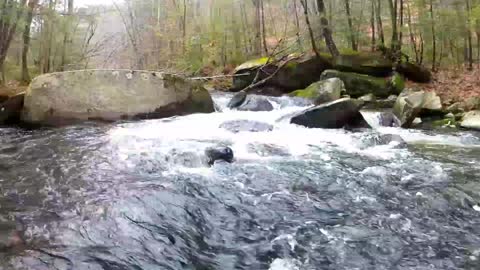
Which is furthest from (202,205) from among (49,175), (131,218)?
(49,175)

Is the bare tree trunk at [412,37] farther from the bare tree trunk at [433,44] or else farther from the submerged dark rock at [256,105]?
the submerged dark rock at [256,105]

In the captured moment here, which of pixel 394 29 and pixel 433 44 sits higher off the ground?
pixel 394 29

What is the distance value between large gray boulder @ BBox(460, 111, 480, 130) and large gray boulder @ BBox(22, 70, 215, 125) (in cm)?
603

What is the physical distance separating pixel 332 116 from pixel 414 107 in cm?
211

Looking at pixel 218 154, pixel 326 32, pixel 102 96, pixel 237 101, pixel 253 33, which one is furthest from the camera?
pixel 253 33

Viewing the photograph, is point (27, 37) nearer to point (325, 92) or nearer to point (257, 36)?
point (325, 92)

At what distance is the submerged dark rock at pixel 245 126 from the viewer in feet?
28.2

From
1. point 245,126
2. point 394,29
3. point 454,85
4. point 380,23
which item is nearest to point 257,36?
point 380,23

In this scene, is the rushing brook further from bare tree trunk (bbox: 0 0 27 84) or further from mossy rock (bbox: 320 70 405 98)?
mossy rock (bbox: 320 70 405 98)

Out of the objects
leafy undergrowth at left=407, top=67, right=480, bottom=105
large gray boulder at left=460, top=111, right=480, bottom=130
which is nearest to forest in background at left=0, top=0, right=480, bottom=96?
leafy undergrowth at left=407, top=67, right=480, bottom=105

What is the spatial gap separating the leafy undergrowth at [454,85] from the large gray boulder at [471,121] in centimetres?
181

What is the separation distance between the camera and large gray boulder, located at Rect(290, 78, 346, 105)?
11492 millimetres

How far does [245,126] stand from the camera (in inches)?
344

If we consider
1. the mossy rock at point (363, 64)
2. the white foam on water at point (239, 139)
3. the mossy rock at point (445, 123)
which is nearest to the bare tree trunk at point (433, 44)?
the mossy rock at point (363, 64)
